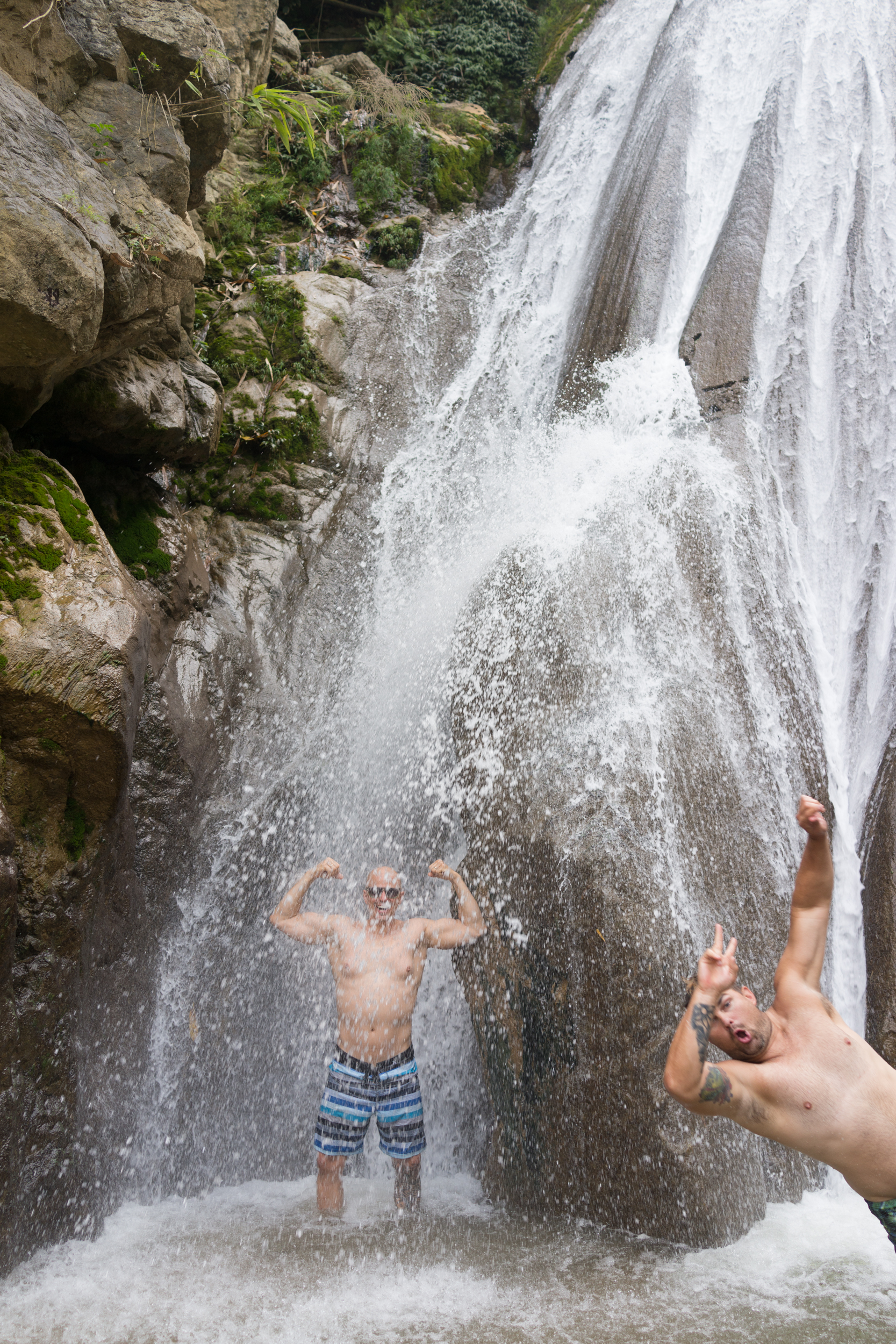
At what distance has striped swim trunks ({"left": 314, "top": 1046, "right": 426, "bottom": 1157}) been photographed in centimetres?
400

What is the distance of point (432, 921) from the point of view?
14.1 feet

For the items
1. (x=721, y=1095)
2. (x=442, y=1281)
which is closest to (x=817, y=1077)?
(x=721, y=1095)

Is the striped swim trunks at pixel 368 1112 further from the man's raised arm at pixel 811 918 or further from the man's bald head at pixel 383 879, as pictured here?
the man's raised arm at pixel 811 918

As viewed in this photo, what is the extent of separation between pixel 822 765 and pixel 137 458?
5.14 meters

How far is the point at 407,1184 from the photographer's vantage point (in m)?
4.05

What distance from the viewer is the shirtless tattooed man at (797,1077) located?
2586 millimetres

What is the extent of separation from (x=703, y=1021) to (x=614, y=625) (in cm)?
302

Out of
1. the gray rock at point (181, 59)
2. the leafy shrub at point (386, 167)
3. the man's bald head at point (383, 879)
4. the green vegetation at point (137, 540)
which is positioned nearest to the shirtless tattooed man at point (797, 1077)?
the man's bald head at point (383, 879)

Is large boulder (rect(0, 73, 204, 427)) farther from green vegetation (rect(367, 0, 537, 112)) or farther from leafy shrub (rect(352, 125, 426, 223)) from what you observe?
green vegetation (rect(367, 0, 537, 112))

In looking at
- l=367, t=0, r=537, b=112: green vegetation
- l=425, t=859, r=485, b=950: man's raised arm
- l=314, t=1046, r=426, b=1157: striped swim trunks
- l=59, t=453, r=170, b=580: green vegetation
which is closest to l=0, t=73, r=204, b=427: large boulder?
l=59, t=453, r=170, b=580: green vegetation

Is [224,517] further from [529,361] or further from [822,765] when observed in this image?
[822,765]

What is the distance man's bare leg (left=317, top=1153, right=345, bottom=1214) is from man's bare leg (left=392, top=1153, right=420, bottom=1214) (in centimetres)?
29

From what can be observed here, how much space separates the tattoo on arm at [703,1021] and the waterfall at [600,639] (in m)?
1.39

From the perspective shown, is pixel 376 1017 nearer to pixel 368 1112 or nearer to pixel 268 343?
pixel 368 1112
